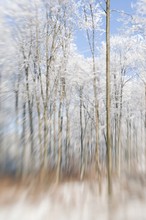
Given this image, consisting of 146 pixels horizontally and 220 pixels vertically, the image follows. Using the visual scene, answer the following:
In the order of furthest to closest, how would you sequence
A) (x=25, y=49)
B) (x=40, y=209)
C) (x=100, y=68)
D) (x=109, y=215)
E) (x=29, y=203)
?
1. (x=100, y=68)
2. (x=25, y=49)
3. (x=29, y=203)
4. (x=40, y=209)
5. (x=109, y=215)

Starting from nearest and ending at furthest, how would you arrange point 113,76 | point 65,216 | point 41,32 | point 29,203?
1. point 65,216
2. point 29,203
3. point 41,32
4. point 113,76

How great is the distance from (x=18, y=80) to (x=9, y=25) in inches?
191

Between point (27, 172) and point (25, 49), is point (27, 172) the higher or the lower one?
the lower one

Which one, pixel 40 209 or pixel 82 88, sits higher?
pixel 82 88

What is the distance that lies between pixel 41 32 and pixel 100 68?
8.50 meters

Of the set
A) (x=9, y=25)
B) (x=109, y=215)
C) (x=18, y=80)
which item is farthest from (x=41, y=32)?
(x=109, y=215)

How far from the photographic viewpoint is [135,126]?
4938 cm

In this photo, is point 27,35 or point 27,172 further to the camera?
point 27,172

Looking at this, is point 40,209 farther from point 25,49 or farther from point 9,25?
point 9,25

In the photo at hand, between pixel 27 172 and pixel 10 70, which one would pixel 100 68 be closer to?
pixel 10 70

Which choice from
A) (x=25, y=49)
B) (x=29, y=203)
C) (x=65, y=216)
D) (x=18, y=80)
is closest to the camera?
(x=65, y=216)

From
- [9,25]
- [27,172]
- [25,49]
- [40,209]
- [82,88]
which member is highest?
[9,25]

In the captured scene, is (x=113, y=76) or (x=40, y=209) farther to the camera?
(x=113, y=76)

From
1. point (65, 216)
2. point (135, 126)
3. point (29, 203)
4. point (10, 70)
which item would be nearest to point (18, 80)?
point (10, 70)
